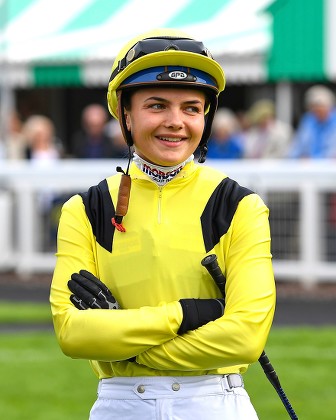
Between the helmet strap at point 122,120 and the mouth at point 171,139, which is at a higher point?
the helmet strap at point 122,120

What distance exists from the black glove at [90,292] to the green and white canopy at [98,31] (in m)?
14.3

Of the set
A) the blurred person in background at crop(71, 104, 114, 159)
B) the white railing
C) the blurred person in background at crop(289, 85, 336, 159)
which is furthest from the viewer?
the blurred person in background at crop(71, 104, 114, 159)

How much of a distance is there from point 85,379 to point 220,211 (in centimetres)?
550

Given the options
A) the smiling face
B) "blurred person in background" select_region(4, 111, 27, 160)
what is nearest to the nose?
the smiling face

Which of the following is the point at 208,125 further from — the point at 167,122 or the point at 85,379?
the point at 85,379

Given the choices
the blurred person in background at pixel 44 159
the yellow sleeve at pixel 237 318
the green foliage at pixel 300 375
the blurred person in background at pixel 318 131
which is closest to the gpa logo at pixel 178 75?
the yellow sleeve at pixel 237 318

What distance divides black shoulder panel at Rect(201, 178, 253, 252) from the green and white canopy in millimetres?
14163

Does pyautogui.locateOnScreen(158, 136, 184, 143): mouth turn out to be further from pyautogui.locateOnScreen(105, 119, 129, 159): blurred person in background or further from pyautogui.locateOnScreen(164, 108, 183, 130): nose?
pyautogui.locateOnScreen(105, 119, 129, 159): blurred person in background

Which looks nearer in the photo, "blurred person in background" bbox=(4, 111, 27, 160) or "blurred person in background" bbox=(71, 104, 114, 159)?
"blurred person in background" bbox=(71, 104, 114, 159)

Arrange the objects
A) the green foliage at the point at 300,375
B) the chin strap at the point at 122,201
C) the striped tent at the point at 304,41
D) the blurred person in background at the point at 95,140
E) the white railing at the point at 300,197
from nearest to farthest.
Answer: the chin strap at the point at 122,201 < the green foliage at the point at 300,375 < the white railing at the point at 300,197 < the blurred person in background at the point at 95,140 < the striped tent at the point at 304,41

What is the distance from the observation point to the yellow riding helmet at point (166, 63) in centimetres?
355

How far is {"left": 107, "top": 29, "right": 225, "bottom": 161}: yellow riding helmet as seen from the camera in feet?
11.6

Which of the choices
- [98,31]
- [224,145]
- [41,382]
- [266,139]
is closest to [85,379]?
[41,382]

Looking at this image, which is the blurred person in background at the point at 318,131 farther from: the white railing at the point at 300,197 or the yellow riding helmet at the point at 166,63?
the yellow riding helmet at the point at 166,63
